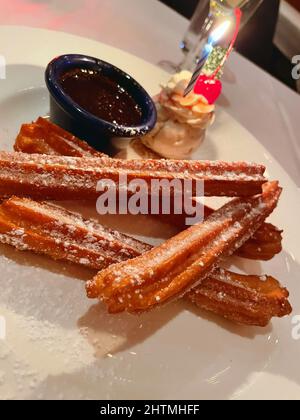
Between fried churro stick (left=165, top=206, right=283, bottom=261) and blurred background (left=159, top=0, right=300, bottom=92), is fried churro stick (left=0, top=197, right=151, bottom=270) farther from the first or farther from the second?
blurred background (left=159, top=0, right=300, bottom=92)

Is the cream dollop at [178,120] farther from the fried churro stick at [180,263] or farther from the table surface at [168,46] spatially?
the table surface at [168,46]

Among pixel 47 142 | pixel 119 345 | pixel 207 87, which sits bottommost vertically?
pixel 119 345

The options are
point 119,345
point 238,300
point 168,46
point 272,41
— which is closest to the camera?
point 119,345

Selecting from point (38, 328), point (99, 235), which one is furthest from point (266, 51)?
point (38, 328)

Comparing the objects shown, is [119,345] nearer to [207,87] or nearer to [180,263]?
[180,263]

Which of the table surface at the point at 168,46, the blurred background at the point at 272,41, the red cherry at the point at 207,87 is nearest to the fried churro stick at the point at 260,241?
the red cherry at the point at 207,87

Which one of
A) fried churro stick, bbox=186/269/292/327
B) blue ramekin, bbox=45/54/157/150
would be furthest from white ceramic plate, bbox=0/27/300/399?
blue ramekin, bbox=45/54/157/150

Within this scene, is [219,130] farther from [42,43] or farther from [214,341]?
[214,341]

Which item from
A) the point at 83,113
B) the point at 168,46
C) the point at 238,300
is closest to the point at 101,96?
the point at 83,113
